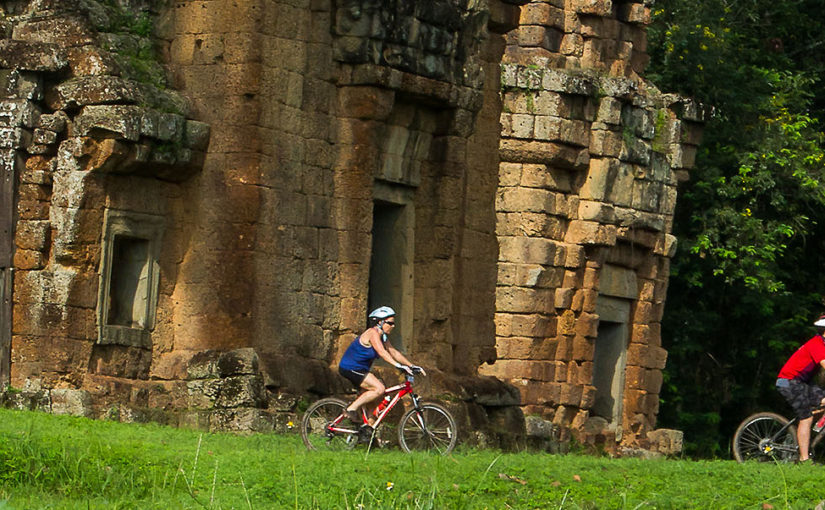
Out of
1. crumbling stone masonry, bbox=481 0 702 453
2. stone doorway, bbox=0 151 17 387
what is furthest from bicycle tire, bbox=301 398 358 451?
crumbling stone masonry, bbox=481 0 702 453

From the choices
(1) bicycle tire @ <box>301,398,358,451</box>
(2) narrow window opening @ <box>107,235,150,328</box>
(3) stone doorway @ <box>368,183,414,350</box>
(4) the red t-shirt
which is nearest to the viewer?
(1) bicycle tire @ <box>301,398,358,451</box>

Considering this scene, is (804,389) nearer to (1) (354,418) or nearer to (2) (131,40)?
(1) (354,418)

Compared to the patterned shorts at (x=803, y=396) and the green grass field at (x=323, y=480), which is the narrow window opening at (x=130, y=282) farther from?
the patterned shorts at (x=803, y=396)

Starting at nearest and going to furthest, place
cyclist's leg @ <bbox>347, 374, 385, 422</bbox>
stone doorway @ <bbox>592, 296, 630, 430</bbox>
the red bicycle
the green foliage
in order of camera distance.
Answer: the red bicycle
cyclist's leg @ <bbox>347, 374, 385, 422</bbox>
stone doorway @ <bbox>592, 296, 630, 430</bbox>
the green foliage

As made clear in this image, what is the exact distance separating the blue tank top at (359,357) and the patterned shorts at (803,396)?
154 inches

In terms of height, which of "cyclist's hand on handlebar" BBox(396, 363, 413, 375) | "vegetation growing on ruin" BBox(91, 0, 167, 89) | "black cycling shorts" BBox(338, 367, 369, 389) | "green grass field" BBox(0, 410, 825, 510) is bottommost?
"green grass field" BBox(0, 410, 825, 510)

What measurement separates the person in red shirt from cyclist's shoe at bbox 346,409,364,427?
4.03 m

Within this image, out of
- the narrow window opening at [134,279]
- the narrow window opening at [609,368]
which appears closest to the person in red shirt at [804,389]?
the narrow window opening at [134,279]

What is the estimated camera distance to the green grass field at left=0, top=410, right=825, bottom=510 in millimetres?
13898

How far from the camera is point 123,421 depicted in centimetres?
1950

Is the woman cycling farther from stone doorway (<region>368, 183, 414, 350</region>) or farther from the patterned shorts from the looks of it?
stone doorway (<region>368, 183, 414, 350</region>)

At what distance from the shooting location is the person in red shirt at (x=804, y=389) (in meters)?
19.5

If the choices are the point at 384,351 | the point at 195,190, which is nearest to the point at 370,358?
the point at 384,351

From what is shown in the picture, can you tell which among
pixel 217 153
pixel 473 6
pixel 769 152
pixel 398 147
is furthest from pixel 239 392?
pixel 769 152
